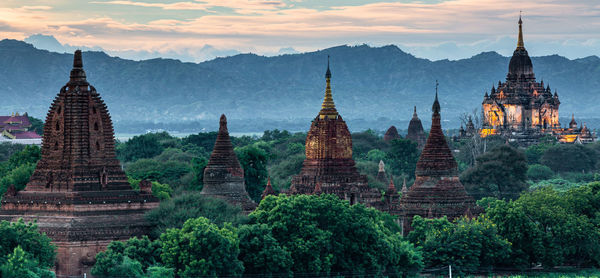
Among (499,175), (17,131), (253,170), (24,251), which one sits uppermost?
(17,131)

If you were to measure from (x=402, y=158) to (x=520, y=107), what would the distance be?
35.8 meters

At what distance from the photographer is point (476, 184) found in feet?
379

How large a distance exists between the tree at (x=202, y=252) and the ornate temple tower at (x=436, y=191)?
21.7 meters

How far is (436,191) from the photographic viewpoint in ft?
257

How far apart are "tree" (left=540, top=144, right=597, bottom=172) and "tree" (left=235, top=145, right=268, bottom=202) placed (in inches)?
2800

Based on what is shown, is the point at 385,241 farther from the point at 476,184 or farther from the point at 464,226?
the point at 476,184

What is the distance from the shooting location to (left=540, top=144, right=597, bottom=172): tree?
154m

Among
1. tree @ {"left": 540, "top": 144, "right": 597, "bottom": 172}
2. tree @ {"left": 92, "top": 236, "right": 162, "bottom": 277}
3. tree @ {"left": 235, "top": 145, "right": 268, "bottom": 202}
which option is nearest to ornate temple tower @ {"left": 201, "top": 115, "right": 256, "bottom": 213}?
tree @ {"left": 235, "top": 145, "right": 268, "bottom": 202}

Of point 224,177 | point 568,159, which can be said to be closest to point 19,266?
point 224,177

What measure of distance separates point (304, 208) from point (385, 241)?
396 cm

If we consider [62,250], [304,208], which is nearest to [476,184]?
[304,208]

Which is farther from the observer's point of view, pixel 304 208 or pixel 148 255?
pixel 304 208

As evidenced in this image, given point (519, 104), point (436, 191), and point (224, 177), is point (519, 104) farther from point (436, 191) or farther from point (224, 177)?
point (224, 177)

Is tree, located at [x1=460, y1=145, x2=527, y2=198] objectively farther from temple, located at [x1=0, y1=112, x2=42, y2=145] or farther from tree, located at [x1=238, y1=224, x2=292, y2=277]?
temple, located at [x1=0, y1=112, x2=42, y2=145]
